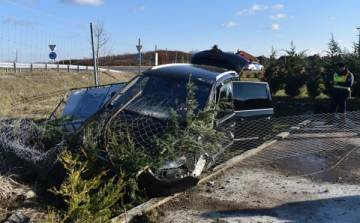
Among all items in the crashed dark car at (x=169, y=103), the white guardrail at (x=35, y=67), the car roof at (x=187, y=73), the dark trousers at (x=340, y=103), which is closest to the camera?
the crashed dark car at (x=169, y=103)

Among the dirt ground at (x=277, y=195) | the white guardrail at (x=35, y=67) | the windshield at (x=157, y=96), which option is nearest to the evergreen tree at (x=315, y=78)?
the dirt ground at (x=277, y=195)

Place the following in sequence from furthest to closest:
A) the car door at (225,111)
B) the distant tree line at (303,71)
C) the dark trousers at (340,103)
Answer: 1. the distant tree line at (303,71)
2. the dark trousers at (340,103)
3. the car door at (225,111)

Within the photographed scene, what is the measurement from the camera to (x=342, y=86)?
10.8 meters

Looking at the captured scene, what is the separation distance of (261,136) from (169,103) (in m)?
3.20

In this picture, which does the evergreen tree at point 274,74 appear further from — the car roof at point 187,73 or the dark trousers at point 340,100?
the car roof at point 187,73

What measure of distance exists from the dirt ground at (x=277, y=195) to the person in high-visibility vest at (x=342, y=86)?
3660 mm

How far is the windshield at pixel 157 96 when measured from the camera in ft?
20.0

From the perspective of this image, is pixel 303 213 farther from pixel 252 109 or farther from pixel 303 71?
pixel 303 71

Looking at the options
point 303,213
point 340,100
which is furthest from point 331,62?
point 303,213

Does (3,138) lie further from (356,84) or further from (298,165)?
(356,84)

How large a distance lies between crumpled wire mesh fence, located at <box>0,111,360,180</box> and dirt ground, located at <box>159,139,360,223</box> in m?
0.55

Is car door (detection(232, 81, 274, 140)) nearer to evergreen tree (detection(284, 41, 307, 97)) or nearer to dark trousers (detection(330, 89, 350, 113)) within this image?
dark trousers (detection(330, 89, 350, 113))

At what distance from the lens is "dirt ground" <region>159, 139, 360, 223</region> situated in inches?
197

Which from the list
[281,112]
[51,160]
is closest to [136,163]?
[51,160]
